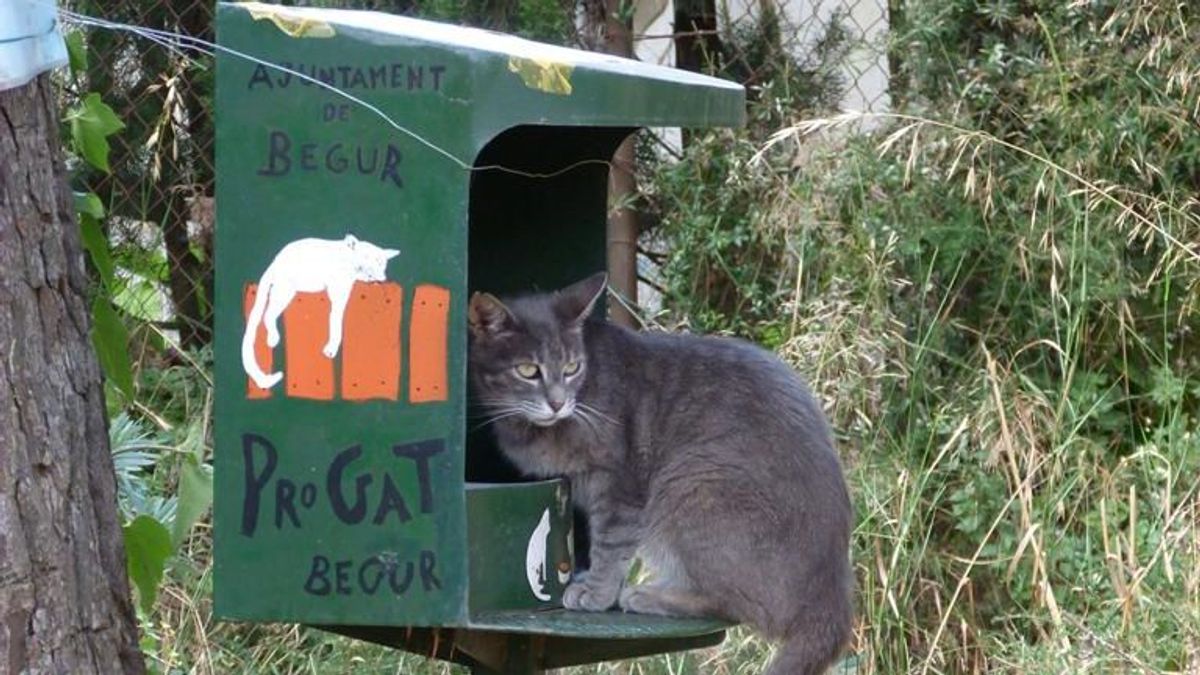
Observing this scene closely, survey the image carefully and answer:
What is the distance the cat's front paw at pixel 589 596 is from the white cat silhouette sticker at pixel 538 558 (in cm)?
11

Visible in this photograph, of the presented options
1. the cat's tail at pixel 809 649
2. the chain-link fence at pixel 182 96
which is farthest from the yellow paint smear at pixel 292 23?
the chain-link fence at pixel 182 96

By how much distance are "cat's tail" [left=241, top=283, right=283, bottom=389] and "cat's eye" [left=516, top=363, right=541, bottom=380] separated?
71 centimetres

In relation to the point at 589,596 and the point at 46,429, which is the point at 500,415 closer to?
the point at 589,596

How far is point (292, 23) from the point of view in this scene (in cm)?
245

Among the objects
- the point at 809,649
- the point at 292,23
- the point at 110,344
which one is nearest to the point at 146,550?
the point at 110,344

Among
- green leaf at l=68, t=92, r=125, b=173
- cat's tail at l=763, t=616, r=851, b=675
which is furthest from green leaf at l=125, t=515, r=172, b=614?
cat's tail at l=763, t=616, r=851, b=675

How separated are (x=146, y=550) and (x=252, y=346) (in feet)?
1.07

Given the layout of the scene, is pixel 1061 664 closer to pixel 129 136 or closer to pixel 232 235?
pixel 232 235

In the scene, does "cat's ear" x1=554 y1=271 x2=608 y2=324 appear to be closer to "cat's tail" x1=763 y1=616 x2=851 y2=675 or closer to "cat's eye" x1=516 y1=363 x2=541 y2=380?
"cat's eye" x1=516 y1=363 x2=541 y2=380

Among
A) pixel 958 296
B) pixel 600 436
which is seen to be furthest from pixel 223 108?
pixel 958 296

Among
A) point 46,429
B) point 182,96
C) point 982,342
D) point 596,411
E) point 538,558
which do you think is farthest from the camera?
point 182,96

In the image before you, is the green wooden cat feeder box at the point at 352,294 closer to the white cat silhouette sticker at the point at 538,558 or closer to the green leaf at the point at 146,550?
the green leaf at the point at 146,550

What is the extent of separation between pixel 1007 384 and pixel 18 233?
8.85 feet

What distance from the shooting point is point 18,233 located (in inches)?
83.3
